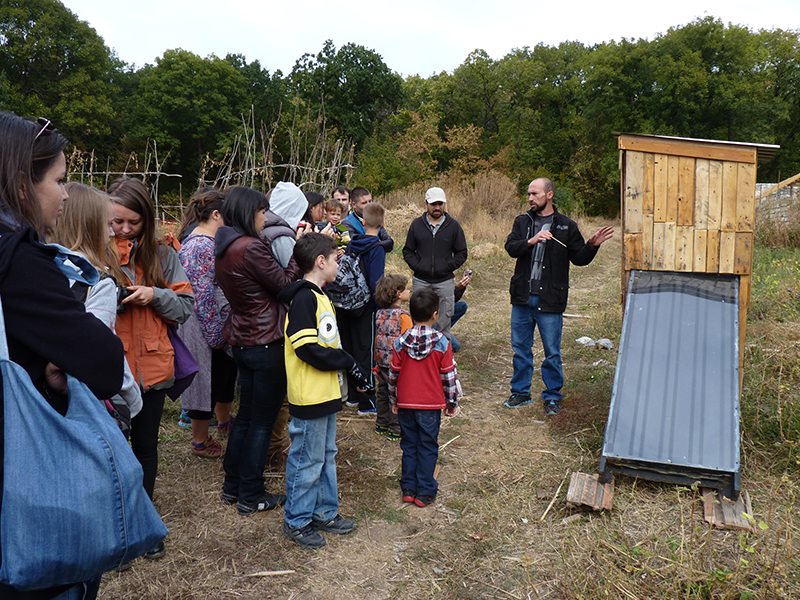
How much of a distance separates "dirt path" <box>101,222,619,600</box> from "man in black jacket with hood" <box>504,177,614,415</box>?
47cm

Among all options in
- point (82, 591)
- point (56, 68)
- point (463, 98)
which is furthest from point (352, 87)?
point (82, 591)

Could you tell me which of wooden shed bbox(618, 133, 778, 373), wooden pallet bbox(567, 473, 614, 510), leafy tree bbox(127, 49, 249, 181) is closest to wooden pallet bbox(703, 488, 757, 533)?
wooden pallet bbox(567, 473, 614, 510)

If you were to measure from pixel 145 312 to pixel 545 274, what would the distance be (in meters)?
3.65

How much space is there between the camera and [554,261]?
217 inches

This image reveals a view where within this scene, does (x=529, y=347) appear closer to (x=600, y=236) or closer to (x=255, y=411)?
(x=600, y=236)

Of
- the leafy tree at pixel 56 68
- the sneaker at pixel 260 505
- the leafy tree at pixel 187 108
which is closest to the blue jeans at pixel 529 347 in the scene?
the sneaker at pixel 260 505

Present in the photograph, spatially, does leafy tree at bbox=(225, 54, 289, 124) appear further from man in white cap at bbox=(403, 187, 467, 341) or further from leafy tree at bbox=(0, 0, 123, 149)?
man in white cap at bbox=(403, 187, 467, 341)

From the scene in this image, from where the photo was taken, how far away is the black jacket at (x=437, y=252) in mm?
6176

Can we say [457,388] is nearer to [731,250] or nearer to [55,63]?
[731,250]

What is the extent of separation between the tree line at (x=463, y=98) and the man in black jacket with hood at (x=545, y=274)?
862 inches

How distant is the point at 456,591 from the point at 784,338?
15.6 feet

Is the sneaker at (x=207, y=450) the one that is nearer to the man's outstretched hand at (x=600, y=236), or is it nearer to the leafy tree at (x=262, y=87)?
the man's outstretched hand at (x=600, y=236)

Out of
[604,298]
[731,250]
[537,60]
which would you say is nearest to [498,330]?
[604,298]

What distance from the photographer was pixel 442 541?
3584 mm
